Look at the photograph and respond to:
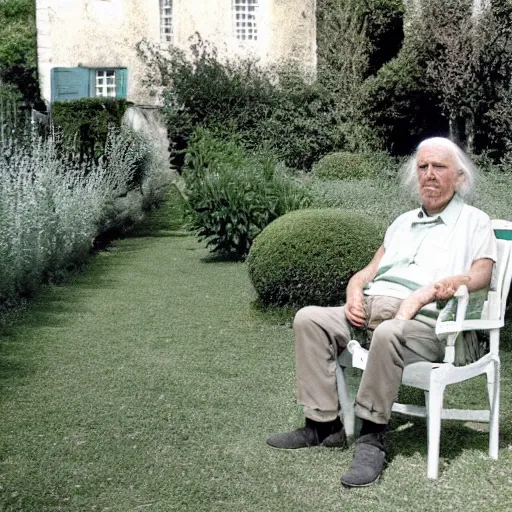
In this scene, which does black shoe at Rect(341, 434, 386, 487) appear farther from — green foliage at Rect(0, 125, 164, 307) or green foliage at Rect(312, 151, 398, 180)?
green foliage at Rect(312, 151, 398, 180)

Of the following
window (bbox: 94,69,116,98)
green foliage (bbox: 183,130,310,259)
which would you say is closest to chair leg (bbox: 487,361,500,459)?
green foliage (bbox: 183,130,310,259)

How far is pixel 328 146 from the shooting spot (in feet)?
82.9

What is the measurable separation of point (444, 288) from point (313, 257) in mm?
3886

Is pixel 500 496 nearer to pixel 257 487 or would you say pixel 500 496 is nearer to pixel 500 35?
pixel 257 487

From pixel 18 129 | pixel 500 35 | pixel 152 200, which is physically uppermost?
pixel 500 35

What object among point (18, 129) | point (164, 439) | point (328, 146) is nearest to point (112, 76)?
point (328, 146)

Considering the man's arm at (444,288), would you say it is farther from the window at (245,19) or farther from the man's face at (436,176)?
the window at (245,19)

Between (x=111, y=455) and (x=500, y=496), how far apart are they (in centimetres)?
183

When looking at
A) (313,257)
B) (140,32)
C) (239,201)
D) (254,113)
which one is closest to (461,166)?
(313,257)

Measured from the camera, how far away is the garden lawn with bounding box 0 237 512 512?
4102 millimetres

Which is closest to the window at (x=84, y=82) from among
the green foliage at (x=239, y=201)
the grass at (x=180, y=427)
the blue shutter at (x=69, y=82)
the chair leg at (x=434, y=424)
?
the blue shutter at (x=69, y=82)

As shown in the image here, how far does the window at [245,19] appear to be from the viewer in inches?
1200

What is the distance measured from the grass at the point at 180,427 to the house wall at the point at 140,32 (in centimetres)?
2207

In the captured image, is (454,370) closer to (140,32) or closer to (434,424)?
(434,424)
